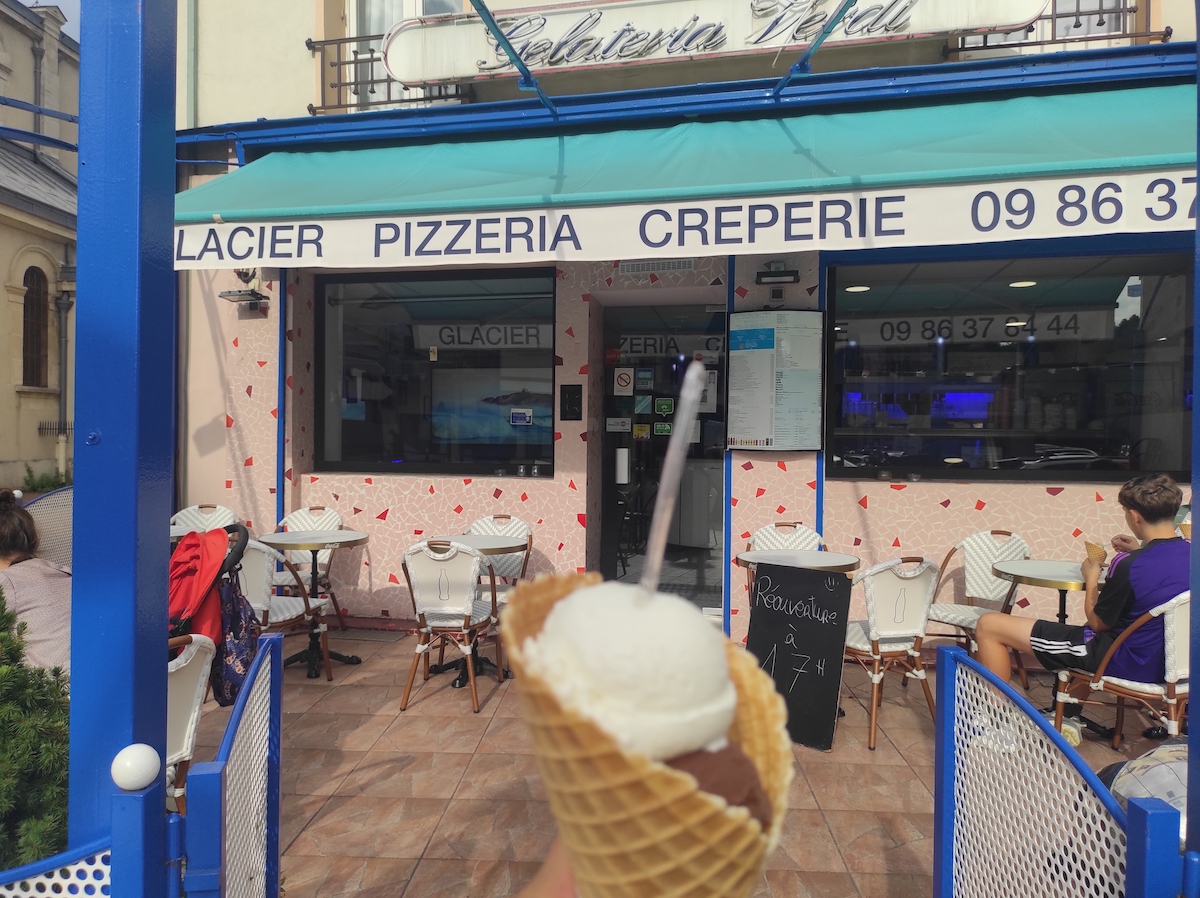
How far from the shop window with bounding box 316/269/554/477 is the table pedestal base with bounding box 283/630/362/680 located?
1.78m

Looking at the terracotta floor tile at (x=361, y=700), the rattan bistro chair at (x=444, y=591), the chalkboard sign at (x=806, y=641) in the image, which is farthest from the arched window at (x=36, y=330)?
the chalkboard sign at (x=806, y=641)

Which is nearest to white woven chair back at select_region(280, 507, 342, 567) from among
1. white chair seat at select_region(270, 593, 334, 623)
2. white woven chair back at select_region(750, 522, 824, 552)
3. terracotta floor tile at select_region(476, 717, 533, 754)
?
white chair seat at select_region(270, 593, 334, 623)

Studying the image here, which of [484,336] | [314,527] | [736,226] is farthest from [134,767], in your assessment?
[484,336]

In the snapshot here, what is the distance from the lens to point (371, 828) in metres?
3.07

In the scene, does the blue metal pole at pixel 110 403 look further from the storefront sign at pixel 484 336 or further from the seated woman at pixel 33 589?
the storefront sign at pixel 484 336

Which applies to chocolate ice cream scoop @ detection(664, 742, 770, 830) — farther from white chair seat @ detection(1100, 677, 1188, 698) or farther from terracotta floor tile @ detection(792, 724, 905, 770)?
white chair seat @ detection(1100, 677, 1188, 698)

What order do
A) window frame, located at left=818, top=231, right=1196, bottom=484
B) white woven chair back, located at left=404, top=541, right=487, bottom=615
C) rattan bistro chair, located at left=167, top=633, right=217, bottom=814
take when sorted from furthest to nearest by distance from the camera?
window frame, located at left=818, top=231, right=1196, bottom=484, white woven chair back, located at left=404, top=541, right=487, bottom=615, rattan bistro chair, located at left=167, top=633, right=217, bottom=814

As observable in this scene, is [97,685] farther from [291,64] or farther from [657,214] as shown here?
[291,64]

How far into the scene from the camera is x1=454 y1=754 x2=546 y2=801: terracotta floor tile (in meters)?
3.36

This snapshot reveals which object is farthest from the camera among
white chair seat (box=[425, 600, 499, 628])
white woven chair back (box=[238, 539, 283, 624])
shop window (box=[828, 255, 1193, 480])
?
shop window (box=[828, 255, 1193, 480])

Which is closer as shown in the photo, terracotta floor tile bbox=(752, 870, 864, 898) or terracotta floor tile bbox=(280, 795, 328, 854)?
terracotta floor tile bbox=(752, 870, 864, 898)

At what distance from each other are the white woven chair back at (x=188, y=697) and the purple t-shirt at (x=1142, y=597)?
4216 millimetres

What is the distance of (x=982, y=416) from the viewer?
562 cm

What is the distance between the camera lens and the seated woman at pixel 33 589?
262cm
